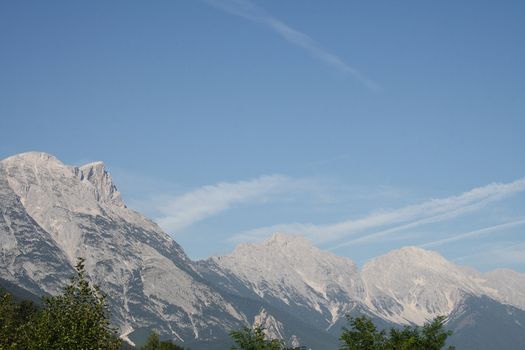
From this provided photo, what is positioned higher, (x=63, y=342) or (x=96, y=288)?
(x=96, y=288)

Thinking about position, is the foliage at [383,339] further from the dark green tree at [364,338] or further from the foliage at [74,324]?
the foliage at [74,324]

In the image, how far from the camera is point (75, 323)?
6781 centimetres

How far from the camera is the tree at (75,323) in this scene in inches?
2603

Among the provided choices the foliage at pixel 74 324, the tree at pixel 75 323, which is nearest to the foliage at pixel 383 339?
the foliage at pixel 74 324

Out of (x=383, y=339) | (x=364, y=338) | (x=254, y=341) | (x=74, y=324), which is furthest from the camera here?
(x=383, y=339)

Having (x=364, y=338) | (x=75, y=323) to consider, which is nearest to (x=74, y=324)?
(x=75, y=323)

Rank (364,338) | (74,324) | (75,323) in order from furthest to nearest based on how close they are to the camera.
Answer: (364,338) → (75,323) → (74,324)

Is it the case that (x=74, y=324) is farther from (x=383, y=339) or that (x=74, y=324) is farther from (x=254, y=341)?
(x=383, y=339)

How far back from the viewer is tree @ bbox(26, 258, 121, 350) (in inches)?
2603

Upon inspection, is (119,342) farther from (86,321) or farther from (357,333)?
(357,333)

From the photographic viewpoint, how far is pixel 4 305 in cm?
9119

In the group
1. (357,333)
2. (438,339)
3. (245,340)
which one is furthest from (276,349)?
(438,339)

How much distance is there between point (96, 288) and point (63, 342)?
26.9ft

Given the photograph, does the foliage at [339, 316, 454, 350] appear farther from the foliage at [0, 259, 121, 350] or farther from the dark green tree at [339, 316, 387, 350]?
the foliage at [0, 259, 121, 350]
